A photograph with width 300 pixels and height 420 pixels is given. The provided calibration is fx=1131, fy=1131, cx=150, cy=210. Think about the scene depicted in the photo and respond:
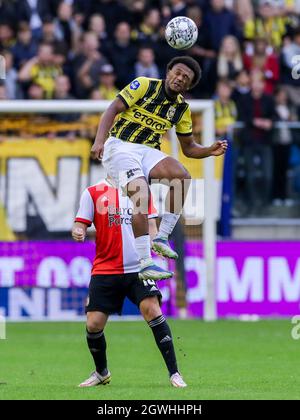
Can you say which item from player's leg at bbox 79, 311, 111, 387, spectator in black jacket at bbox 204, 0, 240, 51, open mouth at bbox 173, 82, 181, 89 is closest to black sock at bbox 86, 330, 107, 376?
player's leg at bbox 79, 311, 111, 387

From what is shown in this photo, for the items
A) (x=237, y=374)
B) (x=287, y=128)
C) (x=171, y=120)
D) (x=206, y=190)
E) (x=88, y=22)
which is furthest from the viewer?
(x=88, y=22)

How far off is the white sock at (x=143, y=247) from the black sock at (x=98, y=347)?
82 centimetres

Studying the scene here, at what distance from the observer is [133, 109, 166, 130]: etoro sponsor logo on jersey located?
10670 mm

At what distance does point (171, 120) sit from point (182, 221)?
7781mm

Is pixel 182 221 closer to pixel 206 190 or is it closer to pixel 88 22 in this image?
pixel 206 190

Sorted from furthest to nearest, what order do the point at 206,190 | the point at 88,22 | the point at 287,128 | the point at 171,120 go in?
the point at 88,22, the point at 287,128, the point at 206,190, the point at 171,120

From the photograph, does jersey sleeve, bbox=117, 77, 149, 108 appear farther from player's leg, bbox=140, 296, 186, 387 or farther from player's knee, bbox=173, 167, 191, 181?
player's leg, bbox=140, 296, 186, 387

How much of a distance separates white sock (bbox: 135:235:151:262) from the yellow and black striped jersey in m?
0.96

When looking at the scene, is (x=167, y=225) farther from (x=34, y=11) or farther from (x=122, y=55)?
(x=34, y=11)

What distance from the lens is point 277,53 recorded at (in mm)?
21328

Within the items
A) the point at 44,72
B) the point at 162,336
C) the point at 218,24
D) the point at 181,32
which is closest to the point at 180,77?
the point at 181,32

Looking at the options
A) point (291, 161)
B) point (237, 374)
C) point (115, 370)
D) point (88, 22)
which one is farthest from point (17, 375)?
point (88, 22)

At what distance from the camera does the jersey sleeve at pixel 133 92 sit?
1048 cm

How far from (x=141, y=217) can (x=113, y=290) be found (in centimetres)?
73
